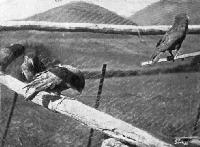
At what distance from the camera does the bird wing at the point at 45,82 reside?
2.32 meters

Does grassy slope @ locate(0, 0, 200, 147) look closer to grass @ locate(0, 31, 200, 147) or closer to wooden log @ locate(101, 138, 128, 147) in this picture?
grass @ locate(0, 31, 200, 147)

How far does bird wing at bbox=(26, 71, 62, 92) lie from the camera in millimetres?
2318

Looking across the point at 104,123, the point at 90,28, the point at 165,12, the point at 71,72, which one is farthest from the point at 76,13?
the point at 104,123

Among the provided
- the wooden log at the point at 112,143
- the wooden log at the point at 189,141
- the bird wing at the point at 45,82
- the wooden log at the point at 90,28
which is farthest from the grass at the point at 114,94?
the wooden log at the point at 112,143

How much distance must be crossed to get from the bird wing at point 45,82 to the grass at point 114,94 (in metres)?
0.83

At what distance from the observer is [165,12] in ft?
10.5

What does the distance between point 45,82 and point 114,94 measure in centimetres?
93

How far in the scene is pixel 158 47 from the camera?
262cm

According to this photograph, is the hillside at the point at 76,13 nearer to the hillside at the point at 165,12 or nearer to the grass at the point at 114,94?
the grass at the point at 114,94

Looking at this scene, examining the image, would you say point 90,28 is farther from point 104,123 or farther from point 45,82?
point 104,123

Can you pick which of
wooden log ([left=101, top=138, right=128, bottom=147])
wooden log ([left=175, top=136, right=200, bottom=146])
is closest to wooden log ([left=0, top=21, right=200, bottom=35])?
wooden log ([left=175, top=136, right=200, bottom=146])

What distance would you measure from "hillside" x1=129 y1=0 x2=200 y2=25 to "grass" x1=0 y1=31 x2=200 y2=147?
21 centimetres

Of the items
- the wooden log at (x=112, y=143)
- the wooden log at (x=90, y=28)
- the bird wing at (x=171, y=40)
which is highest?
the wooden log at (x=90, y=28)

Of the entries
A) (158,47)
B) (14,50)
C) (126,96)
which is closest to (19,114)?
(14,50)
